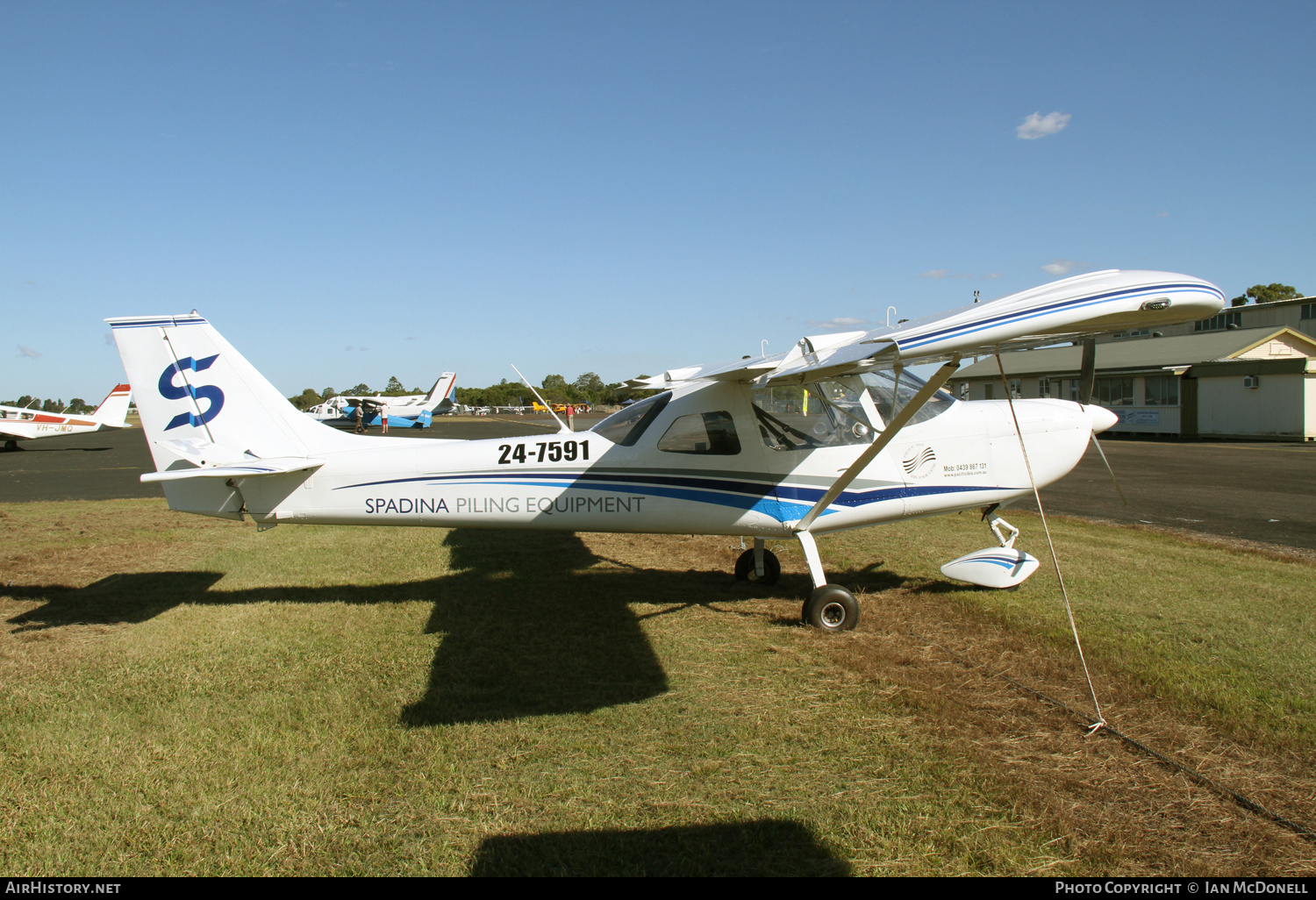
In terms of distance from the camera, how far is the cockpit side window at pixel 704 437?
20.4 ft

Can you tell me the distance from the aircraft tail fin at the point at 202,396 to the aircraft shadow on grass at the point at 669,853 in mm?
4433

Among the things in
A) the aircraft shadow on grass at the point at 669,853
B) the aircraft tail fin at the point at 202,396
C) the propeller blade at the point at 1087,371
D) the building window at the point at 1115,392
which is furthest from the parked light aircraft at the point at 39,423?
the building window at the point at 1115,392

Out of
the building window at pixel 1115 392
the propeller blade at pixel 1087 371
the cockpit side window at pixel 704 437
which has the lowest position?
the building window at pixel 1115 392

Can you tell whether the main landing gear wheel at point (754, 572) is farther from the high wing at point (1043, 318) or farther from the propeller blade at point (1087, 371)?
the propeller blade at point (1087, 371)

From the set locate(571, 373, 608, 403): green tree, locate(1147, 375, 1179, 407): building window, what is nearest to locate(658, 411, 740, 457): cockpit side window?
locate(1147, 375, 1179, 407): building window

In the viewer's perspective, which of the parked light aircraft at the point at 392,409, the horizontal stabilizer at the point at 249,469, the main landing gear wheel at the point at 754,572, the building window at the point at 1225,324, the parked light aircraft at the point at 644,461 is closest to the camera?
the horizontal stabilizer at the point at 249,469

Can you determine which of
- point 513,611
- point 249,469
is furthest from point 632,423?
point 249,469

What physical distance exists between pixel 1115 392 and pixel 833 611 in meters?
31.9

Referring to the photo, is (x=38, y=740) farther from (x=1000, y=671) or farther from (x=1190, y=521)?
(x=1190, y=521)

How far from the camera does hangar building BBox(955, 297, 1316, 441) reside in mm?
26094

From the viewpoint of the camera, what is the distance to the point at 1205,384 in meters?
28.7

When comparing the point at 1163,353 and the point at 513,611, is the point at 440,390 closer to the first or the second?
the point at 1163,353

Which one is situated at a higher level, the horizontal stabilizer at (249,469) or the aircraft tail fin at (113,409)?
the aircraft tail fin at (113,409)
